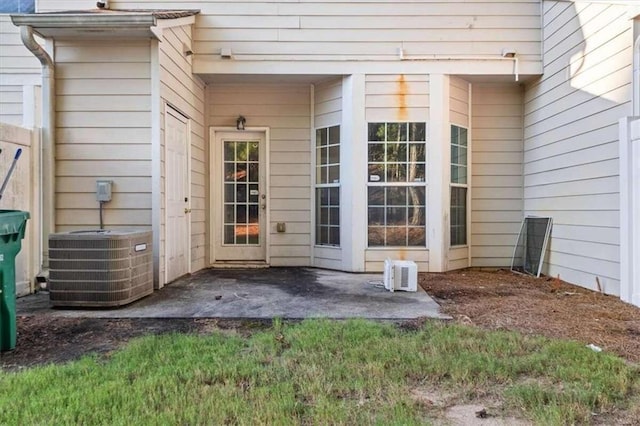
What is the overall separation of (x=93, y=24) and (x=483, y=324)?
4.61 meters

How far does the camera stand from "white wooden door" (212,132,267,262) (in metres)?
6.36

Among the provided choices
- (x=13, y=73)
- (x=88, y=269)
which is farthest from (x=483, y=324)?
(x=13, y=73)

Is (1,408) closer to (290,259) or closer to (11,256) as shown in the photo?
(11,256)

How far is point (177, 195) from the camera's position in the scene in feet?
16.7

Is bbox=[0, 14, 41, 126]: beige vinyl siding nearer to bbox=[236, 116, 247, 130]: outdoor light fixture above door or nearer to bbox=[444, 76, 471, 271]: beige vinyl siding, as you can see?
bbox=[236, 116, 247, 130]: outdoor light fixture above door

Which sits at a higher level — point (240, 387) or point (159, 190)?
point (159, 190)

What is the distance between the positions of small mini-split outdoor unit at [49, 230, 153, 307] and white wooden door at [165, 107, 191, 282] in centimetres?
101

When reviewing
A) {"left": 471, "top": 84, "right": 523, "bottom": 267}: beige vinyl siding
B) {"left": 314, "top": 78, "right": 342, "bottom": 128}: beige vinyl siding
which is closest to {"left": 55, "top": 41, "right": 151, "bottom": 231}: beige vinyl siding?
{"left": 314, "top": 78, "right": 342, "bottom": 128}: beige vinyl siding

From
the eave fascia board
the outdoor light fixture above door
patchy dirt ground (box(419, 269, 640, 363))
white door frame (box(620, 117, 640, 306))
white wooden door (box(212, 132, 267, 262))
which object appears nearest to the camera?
patchy dirt ground (box(419, 269, 640, 363))

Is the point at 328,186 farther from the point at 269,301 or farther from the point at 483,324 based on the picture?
the point at 483,324

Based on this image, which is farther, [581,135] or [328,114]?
[328,114]

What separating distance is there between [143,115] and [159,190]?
832mm

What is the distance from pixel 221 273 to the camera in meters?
5.68

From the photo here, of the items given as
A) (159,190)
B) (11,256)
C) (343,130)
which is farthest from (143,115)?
(343,130)
